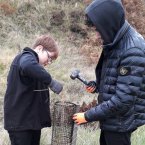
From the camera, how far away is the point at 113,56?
3371mm

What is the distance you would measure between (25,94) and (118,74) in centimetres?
92

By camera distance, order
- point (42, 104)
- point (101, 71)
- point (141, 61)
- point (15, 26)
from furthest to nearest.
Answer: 1. point (15, 26)
2. point (42, 104)
3. point (101, 71)
4. point (141, 61)

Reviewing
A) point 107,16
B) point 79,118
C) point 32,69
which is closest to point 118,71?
point 107,16

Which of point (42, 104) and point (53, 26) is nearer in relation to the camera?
point (42, 104)

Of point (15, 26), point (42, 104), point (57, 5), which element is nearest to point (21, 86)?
Answer: point (42, 104)

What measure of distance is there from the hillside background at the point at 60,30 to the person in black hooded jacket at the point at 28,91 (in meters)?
4.62

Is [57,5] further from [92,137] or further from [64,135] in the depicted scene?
[64,135]

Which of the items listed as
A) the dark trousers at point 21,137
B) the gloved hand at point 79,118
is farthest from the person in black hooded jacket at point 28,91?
the gloved hand at point 79,118

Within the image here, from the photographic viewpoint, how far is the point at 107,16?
3277mm

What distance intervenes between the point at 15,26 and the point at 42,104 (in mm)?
9248

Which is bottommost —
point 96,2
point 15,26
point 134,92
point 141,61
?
point 134,92

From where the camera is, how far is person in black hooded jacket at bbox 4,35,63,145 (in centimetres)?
368

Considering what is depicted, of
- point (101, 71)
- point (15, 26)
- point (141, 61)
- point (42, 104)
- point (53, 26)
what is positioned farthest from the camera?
point (53, 26)

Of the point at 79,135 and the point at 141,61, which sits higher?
the point at 141,61
